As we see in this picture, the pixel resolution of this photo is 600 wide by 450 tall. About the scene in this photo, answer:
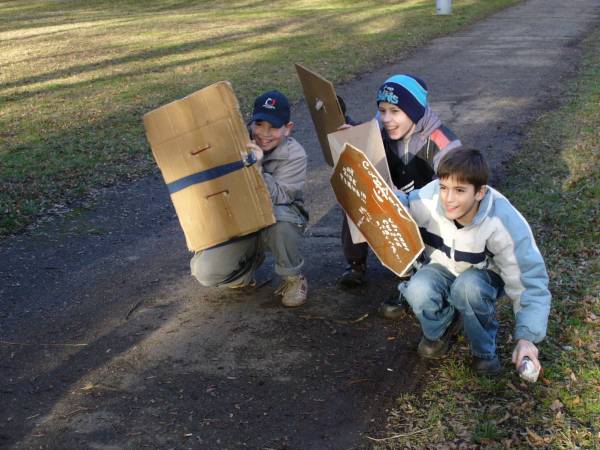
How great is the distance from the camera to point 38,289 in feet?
16.5

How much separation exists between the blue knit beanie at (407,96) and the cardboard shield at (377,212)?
0.51 meters

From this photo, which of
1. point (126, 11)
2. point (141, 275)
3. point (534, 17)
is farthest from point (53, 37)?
point (141, 275)

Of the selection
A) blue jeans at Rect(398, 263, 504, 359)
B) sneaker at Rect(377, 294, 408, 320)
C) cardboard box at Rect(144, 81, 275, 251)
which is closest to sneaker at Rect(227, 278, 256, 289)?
cardboard box at Rect(144, 81, 275, 251)

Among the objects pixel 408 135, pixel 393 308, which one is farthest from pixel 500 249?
pixel 408 135

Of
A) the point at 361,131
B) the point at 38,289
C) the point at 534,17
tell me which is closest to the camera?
the point at 361,131

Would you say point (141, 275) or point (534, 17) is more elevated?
point (141, 275)

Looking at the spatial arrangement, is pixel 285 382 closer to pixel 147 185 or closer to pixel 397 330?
pixel 397 330

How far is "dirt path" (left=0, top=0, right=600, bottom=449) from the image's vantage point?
11.4 feet

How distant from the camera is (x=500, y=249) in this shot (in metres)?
3.67

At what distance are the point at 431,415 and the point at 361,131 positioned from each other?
5.25ft

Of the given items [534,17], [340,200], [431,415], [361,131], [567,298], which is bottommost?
[534,17]

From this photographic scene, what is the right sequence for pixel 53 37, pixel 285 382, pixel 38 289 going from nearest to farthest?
pixel 285 382 < pixel 38 289 < pixel 53 37

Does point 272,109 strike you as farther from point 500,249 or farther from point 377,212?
point 500,249

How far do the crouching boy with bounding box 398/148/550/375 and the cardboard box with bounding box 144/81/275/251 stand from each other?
2.78ft
